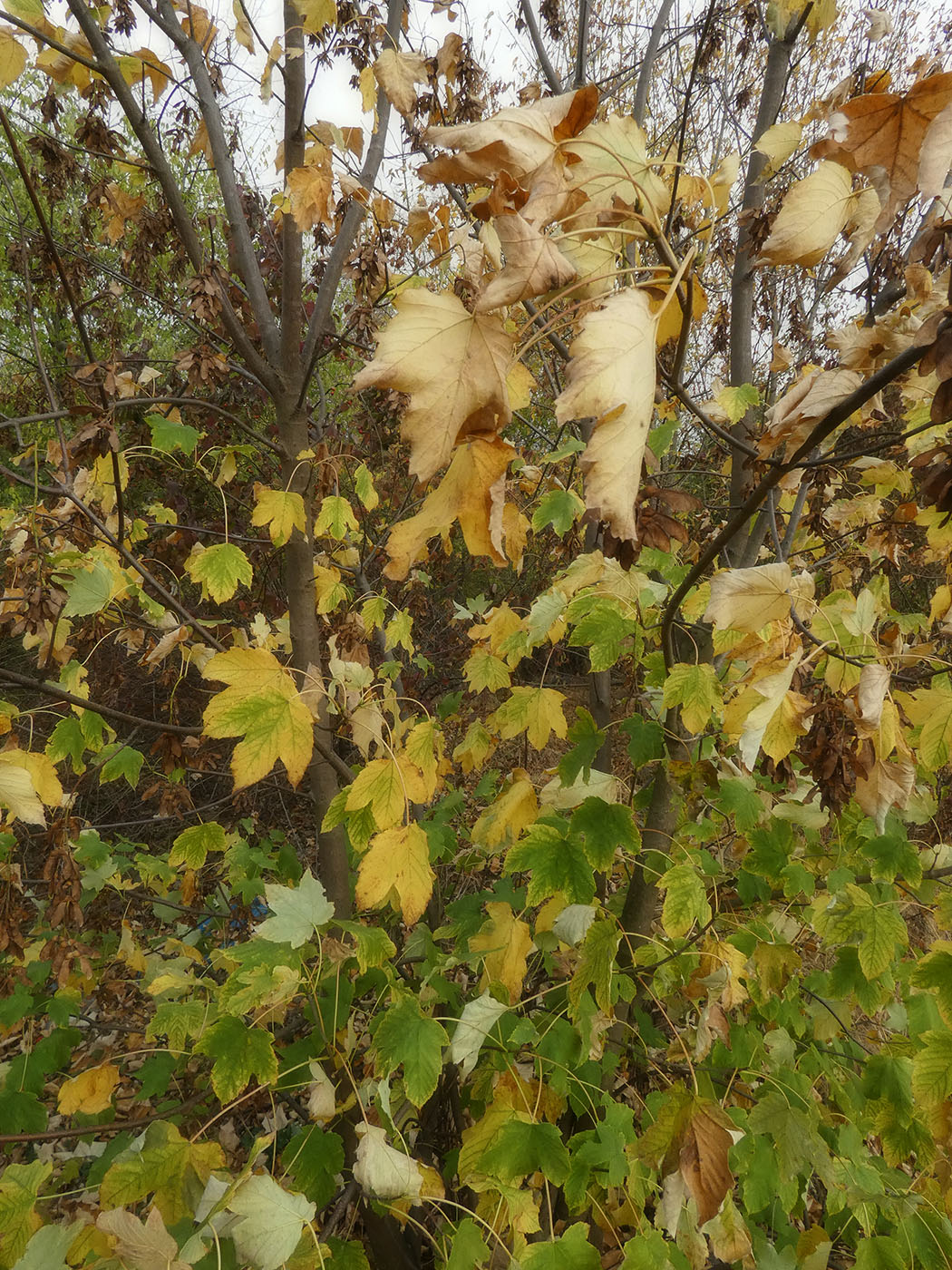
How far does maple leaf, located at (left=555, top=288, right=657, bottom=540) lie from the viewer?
0.62 meters

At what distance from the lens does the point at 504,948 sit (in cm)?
177

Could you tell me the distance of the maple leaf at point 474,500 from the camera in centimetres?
69

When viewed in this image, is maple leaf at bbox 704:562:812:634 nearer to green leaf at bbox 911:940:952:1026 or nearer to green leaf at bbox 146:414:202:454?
green leaf at bbox 911:940:952:1026

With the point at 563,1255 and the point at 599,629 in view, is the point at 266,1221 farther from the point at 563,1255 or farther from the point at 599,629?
the point at 599,629

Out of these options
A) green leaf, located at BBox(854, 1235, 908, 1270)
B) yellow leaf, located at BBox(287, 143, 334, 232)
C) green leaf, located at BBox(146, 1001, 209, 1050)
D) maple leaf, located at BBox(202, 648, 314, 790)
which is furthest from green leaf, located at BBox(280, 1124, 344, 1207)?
yellow leaf, located at BBox(287, 143, 334, 232)

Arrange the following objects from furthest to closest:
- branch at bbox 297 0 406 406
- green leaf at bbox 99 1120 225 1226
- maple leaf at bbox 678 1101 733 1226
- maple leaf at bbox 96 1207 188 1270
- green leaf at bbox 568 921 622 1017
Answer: branch at bbox 297 0 406 406 < green leaf at bbox 568 921 622 1017 < green leaf at bbox 99 1120 225 1226 < maple leaf at bbox 678 1101 733 1226 < maple leaf at bbox 96 1207 188 1270

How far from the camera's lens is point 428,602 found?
244 inches

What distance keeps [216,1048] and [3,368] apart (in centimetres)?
733

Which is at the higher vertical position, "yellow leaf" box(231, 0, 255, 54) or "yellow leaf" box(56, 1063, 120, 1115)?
"yellow leaf" box(231, 0, 255, 54)

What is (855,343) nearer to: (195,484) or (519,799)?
(519,799)

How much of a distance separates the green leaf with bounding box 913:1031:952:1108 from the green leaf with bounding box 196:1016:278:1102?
1267mm

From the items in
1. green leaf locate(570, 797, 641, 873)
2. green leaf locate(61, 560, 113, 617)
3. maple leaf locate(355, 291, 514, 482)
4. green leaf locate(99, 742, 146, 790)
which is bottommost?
green leaf locate(99, 742, 146, 790)

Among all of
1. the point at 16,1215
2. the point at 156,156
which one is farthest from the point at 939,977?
the point at 156,156

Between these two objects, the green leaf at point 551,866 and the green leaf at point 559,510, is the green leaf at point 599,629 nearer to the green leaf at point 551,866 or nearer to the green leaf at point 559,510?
the green leaf at point 551,866
